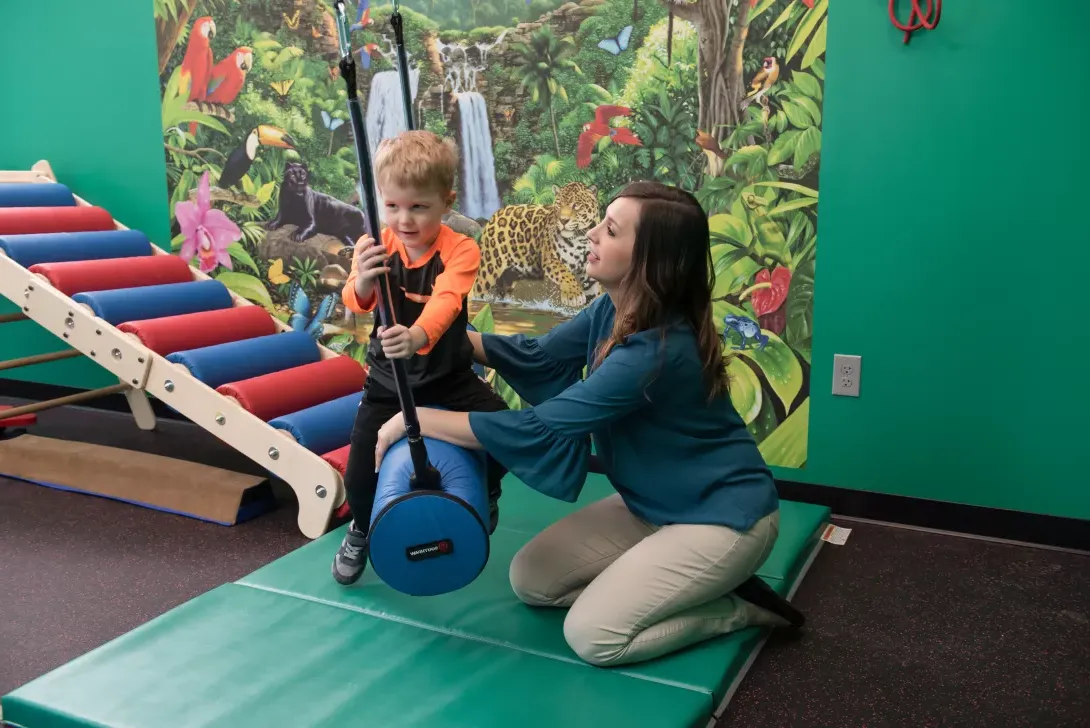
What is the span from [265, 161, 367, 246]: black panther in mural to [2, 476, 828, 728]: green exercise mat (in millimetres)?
1774

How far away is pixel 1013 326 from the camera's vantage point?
3.01m

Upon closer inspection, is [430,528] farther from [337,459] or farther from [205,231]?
[205,231]

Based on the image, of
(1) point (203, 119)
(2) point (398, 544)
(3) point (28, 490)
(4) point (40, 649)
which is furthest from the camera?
(1) point (203, 119)

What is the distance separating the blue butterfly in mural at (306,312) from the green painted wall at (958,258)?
2.03 meters

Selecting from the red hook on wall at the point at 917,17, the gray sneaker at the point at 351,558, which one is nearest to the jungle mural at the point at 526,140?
the red hook on wall at the point at 917,17

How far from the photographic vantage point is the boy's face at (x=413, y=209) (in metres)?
2.27

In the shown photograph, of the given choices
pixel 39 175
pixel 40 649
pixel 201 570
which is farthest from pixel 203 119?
pixel 40 649

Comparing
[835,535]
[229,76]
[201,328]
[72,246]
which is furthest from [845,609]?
[229,76]

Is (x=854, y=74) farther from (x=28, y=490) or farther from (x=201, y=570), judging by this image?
(x=28, y=490)

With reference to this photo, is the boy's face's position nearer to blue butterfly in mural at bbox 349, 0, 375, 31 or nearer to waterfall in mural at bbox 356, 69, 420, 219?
waterfall in mural at bbox 356, 69, 420, 219

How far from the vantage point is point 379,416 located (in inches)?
98.6

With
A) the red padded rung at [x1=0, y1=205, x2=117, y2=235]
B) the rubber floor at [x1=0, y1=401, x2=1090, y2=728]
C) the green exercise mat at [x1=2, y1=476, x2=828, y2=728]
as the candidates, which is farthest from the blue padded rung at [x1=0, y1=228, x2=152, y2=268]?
the green exercise mat at [x1=2, y1=476, x2=828, y2=728]

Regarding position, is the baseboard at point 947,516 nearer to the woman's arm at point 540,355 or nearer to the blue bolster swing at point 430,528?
the woman's arm at point 540,355

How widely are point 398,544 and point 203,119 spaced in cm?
283
